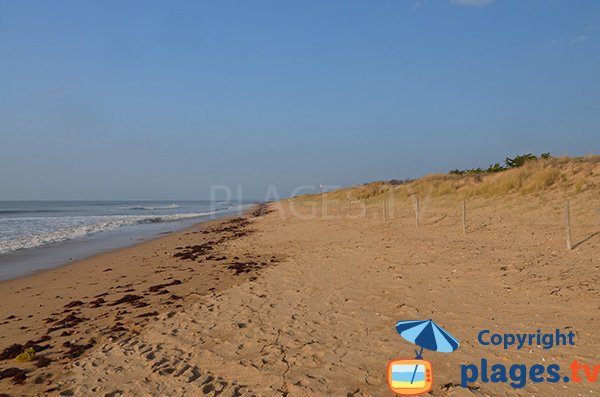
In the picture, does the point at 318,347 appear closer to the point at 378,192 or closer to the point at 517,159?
the point at 517,159

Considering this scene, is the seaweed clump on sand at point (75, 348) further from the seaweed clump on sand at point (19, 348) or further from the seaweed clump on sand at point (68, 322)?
the seaweed clump on sand at point (68, 322)

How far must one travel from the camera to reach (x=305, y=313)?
20.5ft

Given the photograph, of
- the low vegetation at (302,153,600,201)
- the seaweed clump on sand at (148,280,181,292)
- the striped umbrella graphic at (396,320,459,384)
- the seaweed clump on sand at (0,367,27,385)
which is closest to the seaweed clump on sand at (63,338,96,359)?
the seaweed clump on sand at (0,367,27,385)

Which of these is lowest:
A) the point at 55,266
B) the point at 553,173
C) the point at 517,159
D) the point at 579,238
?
the point at 55,266

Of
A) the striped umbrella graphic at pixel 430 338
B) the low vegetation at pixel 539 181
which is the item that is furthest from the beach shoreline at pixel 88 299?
the low vegetation at pixel 539 181

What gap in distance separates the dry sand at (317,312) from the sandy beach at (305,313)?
26 mm

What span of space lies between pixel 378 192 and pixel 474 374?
33317 millimetres

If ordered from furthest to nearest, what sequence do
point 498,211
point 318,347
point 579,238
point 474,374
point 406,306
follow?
point 498,211, point 579,238, point 406,306, point 318,347, point 474,374

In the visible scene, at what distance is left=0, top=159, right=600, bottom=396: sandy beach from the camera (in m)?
4.19

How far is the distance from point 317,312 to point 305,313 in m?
0.18

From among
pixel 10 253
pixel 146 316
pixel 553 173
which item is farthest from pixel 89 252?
pixel 553 173

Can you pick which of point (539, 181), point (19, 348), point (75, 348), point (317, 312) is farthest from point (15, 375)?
point (539, 181)

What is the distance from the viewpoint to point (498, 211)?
49.8 feet

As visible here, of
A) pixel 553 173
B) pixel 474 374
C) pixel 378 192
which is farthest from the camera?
pixel 378 192
